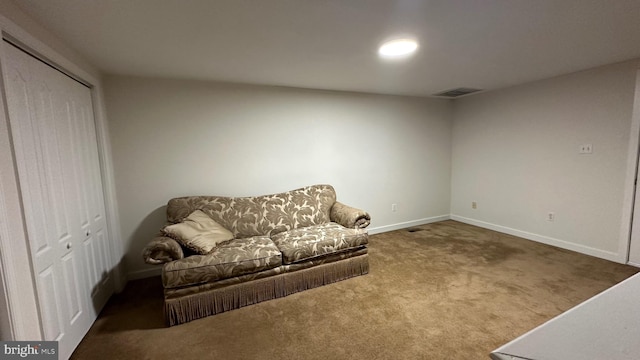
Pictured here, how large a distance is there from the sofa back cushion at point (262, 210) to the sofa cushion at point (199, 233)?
144mm

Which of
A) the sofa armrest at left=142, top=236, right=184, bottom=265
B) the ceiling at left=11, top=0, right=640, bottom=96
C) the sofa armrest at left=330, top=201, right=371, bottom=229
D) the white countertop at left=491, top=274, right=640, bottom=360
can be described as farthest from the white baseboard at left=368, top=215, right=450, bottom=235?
the white countertop at left=491, top=274, right=640, bottom=360

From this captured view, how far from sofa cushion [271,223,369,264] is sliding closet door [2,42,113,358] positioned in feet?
5.08

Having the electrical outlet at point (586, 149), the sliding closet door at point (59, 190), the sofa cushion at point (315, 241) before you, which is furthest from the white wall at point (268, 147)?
the electrical outlet at point (586, 149)

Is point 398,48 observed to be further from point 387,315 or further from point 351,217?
point 387,315

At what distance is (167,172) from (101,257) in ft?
3.33

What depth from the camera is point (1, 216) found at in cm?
121

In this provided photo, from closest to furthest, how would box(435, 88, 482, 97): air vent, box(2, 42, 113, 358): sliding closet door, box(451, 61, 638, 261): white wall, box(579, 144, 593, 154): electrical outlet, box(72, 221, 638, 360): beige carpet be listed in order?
box(2, 42, 113, 358): sliding closet door
box(72, 221, 638, 360): beige carpet
box(451, 61, 638, 261): white wall
box(579, 144, 593, 154): electrical outlet
box(435, 88, 482, 97): air vent

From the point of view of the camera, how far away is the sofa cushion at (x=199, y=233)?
233 centimetres

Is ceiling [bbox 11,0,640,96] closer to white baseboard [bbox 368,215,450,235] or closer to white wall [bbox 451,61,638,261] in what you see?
white wall [bbox 451,61,638,261]

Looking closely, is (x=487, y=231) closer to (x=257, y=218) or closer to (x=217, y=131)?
(x=257, y=218)

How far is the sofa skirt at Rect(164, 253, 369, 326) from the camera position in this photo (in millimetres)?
2113

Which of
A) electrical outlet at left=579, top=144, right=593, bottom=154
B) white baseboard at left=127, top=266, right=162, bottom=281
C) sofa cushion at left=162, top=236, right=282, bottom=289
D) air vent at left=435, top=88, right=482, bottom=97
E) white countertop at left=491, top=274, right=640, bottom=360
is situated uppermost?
air vent at left=435, top=88, right=482, bottom=97

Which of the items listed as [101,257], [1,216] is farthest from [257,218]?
[1,216]

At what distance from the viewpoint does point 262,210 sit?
3070mm
